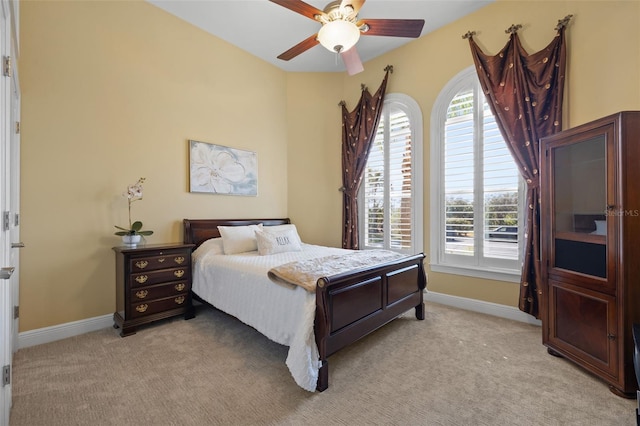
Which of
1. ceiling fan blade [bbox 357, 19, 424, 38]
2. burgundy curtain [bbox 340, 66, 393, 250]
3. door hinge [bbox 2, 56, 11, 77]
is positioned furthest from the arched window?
door hinge [bbox 2, 56, 11, 77]

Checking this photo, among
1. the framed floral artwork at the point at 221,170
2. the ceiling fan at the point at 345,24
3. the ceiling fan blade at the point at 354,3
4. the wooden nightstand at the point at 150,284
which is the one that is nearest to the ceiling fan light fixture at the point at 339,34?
the ceiling fan at the point at 345,24

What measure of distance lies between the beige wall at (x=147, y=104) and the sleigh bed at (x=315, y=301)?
2.92ft

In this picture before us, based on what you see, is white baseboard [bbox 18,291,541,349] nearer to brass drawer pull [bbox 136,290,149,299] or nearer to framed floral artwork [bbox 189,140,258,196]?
brass drawer pull [bbox 136,290,149,299]

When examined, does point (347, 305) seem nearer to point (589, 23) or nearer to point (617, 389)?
→ point (617, 389)

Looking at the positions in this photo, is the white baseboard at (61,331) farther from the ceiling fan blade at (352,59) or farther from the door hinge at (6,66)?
the ceiling fan blade at (352,59)

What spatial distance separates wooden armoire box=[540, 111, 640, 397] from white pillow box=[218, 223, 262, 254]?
2931 mm

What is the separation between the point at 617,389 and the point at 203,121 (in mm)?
4525

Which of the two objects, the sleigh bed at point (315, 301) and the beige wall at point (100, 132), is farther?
the beige wall at point (100, 132)

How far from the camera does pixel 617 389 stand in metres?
1.84

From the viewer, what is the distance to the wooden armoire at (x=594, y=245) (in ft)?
A: 5.98

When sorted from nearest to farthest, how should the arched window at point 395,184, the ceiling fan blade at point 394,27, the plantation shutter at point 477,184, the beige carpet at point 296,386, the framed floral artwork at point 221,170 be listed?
1. the beige carpet at point 296,386
2. the ceiling fan blade at point 394,27
3. the plantation shutter at point 477,184
4. the framed floral artwork at point 221,170
5. the arched window at point 395,184

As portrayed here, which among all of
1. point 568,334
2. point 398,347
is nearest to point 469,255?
point 568,334

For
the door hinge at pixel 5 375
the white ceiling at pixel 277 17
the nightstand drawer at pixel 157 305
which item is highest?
the white ceiling at pixel 277 17

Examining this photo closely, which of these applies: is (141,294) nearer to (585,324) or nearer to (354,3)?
(354,3)
